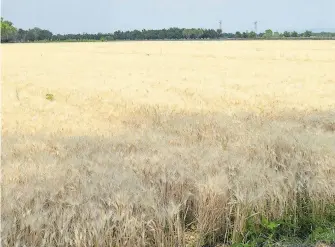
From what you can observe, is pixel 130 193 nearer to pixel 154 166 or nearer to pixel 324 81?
pixel 154 166

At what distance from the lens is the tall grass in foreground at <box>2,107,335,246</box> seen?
10.5 feet

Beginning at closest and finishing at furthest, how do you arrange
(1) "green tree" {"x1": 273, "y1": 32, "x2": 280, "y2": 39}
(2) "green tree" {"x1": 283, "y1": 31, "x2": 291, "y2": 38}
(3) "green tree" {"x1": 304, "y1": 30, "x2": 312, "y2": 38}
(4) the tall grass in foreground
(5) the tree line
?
1. (4) the tall grass in foreground
2. (5) the tree line
3. (3) "green tree" {"x1": 304, "y1": 30, "x2": 312, "y2": 38}
4. (2) "green tree" {"x1": 283, "y1": 31, "x2": 291, "y2": 38}
5. (1) "green tree" {"x1": 273, "y1": 32, "x2": 280, "y2": 39}

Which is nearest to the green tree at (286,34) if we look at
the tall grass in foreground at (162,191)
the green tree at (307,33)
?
the green tree at (307,33)

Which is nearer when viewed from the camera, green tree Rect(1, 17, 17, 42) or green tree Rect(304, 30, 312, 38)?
green tree Rect(1, 17, 17, 42)

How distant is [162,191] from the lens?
375cm

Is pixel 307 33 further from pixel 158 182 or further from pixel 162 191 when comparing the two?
pixel 162 191

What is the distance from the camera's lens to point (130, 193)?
3.53 metres

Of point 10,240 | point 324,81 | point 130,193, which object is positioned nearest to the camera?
point 10,240

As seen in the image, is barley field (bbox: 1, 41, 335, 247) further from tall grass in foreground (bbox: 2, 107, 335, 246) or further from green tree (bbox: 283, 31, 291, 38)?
green tree (bbox: 283, 31, 291, 38)

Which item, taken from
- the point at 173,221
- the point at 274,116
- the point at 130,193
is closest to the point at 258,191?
the point at 173,221

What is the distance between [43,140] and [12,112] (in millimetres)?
3389

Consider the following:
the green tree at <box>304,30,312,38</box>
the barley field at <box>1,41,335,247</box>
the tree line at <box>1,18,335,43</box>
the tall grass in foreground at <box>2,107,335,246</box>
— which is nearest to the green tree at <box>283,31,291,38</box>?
the tree line at <box>1,18,335,43</box>

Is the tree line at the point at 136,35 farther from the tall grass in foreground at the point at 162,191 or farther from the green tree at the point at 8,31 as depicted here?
the tall grass in foreground at the point at 162,191

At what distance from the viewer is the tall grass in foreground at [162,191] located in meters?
3.19
